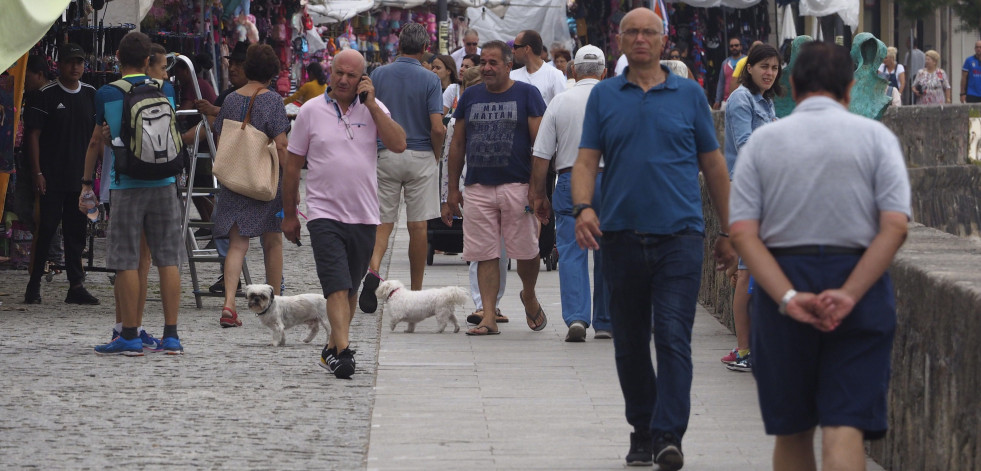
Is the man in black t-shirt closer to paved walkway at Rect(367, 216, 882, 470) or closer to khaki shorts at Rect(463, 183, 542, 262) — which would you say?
paved walkway at Rect(367, 216, 882, 470)

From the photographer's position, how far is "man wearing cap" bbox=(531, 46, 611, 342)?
923 centimetres

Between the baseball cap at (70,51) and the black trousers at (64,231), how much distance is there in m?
0.97

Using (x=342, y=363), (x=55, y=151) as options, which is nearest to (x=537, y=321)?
(x=342, y=363)

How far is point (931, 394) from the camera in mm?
5559

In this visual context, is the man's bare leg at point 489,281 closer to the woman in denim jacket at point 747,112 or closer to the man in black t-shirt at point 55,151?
the woman in denim jacket at point 747,112

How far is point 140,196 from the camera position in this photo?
29.5 ft

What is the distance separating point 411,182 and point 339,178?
274 centimetres

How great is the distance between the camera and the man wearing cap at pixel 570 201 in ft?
30.3

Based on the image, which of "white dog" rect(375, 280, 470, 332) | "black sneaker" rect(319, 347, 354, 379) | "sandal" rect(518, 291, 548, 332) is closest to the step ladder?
"white dog" rect(375, 280, 470, 332)

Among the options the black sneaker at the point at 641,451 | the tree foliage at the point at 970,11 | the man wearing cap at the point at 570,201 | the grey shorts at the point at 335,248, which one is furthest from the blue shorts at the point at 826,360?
the tree foliage at the point at 970,11

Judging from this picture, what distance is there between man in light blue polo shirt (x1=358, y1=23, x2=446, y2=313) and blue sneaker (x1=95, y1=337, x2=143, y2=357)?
6.76ft

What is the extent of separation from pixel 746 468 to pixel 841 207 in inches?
73.3

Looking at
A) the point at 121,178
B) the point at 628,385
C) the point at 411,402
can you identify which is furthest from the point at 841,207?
the point at 121,178

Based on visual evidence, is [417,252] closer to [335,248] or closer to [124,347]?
[124,347]
